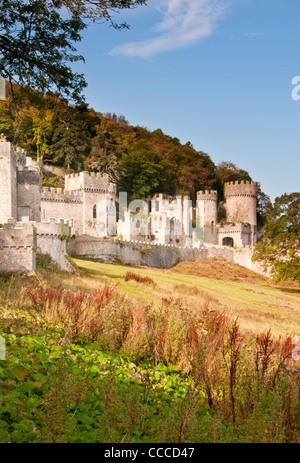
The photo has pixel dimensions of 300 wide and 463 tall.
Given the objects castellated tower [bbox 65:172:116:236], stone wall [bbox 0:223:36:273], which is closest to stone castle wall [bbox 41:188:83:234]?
castellated tower [bbox 65:172:116:236]

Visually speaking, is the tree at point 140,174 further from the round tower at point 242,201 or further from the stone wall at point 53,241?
the stone wall at point 53,241

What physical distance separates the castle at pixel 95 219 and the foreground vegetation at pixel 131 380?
9.89 m

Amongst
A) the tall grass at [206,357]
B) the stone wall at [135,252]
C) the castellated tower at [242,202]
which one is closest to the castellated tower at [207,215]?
the castellated tower at [242,202]

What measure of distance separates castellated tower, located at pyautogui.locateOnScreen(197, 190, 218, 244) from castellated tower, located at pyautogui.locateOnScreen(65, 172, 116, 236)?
18.5m

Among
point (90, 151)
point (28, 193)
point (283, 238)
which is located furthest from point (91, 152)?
point (283, 238)

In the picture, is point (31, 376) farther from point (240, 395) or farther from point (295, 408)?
point (295, 408)

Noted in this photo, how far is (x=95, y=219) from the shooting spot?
1801 inches

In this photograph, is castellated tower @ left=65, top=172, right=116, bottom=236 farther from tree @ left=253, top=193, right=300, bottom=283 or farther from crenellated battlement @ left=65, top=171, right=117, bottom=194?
tree @ left=253, top=193, right=300, bottom=283

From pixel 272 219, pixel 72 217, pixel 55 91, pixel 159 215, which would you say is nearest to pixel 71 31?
pixel 55 91

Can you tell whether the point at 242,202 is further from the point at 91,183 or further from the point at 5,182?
the point at 5,182

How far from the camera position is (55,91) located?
11.6 metres

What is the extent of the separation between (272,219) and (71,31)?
30748 mm

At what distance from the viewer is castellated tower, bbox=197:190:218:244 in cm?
6041

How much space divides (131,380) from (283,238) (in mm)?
32408
